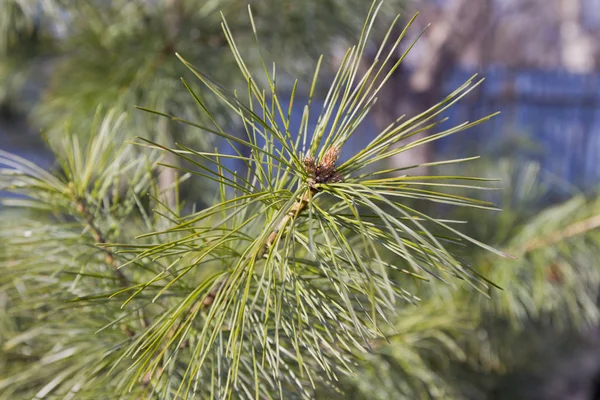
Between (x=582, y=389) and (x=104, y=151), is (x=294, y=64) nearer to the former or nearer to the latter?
(x=104, y=151)

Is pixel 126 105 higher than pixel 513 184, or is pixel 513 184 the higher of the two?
pixel 126 105

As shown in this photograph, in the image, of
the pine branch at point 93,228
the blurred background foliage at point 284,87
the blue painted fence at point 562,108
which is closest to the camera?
the pine branch at point 93,228

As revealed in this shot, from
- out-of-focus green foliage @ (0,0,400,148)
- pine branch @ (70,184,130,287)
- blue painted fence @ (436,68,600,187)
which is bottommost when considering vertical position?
blue painted fence @ (436,68,600,187)

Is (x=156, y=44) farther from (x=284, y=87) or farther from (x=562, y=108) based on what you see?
(x=562, y=108)

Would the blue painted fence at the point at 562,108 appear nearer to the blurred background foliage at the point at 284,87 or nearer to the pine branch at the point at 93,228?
the blurred background foliage at the point at 284,87

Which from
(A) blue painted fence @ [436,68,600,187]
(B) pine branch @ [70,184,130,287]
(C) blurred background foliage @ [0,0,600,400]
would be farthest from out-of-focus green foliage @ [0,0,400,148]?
(A) blue painted fence @ [436,68,600,187]

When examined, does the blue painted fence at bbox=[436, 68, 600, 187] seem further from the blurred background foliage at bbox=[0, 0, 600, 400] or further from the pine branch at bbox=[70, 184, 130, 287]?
the pine branch at bbox=[70, 184, 130, 287]

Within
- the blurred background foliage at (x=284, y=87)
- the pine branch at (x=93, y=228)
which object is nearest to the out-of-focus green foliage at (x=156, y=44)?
the blurred background foliage at (x=284, y=87)

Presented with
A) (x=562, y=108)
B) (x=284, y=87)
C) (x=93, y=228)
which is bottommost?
(x=562, y=108)

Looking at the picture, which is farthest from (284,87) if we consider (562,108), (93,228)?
(562,108)

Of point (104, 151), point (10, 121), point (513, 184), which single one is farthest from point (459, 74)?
point (104, 151)

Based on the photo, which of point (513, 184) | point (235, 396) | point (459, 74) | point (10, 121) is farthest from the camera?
point (459, 74)
